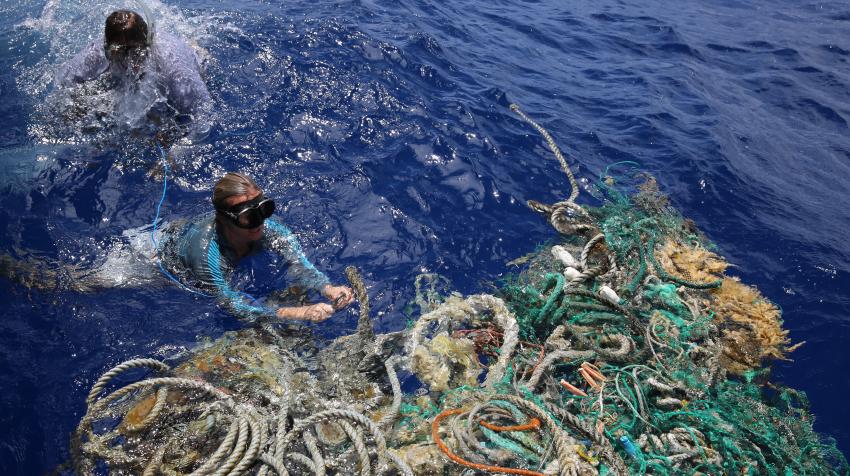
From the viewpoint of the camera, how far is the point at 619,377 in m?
3.30

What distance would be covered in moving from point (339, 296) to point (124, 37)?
11.6ft

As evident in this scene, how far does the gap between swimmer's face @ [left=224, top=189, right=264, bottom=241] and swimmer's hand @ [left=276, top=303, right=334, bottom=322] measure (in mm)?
611

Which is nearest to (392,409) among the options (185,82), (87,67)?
(185,82)

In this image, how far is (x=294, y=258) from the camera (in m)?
4.31

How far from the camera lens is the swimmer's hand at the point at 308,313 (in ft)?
12.9

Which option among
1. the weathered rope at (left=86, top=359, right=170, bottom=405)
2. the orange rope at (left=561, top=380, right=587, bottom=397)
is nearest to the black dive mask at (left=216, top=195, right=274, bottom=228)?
the weathered rope at (left=86, top=359, right=170, bottom=405)

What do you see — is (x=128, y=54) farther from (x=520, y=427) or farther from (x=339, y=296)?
(x=520, y=427)

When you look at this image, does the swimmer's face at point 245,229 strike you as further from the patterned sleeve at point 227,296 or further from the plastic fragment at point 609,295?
the plastic fragment at point 609,295

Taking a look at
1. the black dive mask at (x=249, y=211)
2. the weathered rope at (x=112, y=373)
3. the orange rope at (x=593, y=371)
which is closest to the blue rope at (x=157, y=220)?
the black dive mask at (x=249, y=211)

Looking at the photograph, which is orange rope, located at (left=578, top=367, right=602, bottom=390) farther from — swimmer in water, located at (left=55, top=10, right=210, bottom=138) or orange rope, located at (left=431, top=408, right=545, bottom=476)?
swimmer in water, located at (left=55, top=10, right=210, bottom=138)

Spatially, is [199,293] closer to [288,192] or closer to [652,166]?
[288,192]

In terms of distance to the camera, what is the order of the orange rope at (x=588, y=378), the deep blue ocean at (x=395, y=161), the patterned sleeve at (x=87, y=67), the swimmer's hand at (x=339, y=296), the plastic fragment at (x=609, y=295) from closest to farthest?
the orange rope at (x=588, y=378), the plastic fragment at (x=609, y=295), the swimmer's hand at (x=339, y=296), the deep blue ocean at (x=395, y=161), the patterned sleeve at (x=87, y=67)

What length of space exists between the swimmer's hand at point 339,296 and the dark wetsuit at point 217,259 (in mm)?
137

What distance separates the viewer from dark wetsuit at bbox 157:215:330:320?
3852 millimetres
